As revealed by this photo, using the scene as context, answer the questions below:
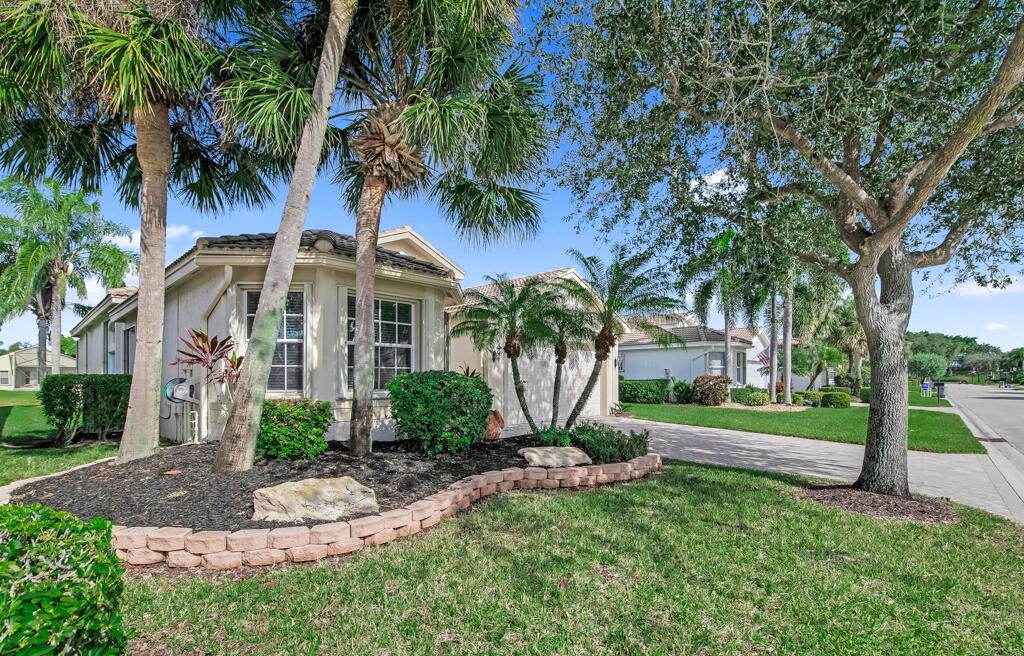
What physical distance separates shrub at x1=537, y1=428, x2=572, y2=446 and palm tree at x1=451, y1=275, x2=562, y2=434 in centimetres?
33

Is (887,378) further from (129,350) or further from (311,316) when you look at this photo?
(129,350)

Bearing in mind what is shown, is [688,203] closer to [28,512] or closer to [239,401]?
[239,401]

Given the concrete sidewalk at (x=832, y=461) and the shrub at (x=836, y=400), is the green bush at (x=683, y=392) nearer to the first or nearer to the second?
the shrub at (x=836, y=400)

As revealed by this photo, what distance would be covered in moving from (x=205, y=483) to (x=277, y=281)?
2.49 meters

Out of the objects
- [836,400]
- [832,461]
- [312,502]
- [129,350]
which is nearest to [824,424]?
[832,461]

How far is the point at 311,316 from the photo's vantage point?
27.3 ft

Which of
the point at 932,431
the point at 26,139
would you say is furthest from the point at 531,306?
the point at 932,431

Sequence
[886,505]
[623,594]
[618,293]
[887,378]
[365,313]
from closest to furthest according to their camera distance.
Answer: [623,594] < [886,505] < [887,378] < [365,313] < [618,293]

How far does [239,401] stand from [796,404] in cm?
2427

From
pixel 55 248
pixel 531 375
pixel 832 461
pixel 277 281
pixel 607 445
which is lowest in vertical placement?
pixel 832 461

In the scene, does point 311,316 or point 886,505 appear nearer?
point 886,505

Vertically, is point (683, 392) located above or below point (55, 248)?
below

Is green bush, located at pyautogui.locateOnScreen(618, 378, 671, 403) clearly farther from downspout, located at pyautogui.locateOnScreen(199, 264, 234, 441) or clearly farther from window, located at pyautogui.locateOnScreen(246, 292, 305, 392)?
downspout, located at pyautogui.locateOnScreen(199, 264, 234, 441)

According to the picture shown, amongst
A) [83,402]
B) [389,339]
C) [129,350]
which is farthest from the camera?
[129,350]
